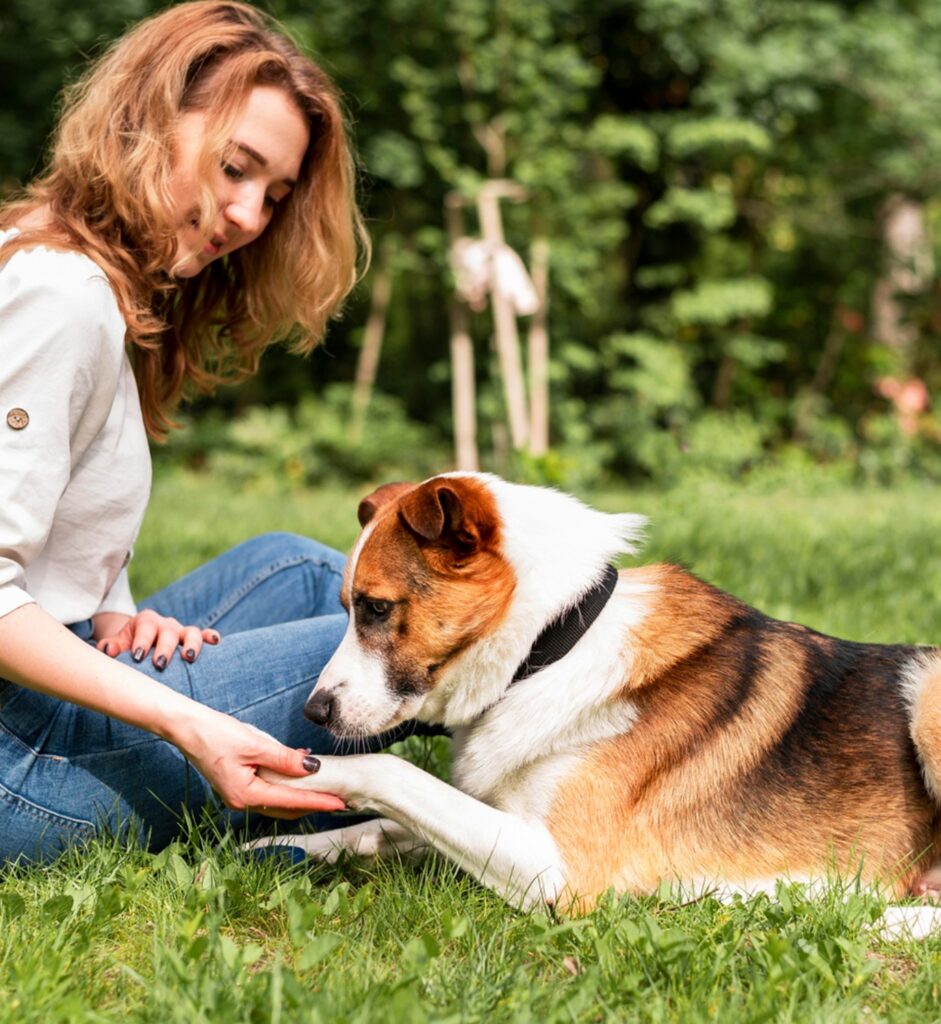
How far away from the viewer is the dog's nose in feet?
9.66

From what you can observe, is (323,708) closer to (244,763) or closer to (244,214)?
(244,763)

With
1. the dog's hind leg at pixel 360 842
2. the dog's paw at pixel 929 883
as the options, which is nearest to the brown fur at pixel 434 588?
the dog's hind leg at pixel 360 842

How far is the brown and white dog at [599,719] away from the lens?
2.90 meters

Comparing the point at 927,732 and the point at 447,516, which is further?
the point at 927,732

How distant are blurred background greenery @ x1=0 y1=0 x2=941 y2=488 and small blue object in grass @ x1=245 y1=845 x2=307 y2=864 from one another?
10029mm

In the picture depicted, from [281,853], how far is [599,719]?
911 millimetres

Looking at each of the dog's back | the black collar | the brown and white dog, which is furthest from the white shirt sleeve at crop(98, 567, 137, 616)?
the dog's back

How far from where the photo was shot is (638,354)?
49.6ft

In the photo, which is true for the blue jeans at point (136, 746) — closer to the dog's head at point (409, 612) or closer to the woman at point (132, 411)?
the woman at point (132, 411)

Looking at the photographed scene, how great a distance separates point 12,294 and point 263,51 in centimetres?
111

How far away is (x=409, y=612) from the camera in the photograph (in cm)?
299

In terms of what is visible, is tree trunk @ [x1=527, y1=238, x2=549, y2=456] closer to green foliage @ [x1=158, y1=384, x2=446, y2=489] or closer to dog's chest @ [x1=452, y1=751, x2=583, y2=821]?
green foliage @ [x1=158, y1=384, x2=446, y2=489]

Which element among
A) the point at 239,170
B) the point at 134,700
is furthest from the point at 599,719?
the point at 239,170

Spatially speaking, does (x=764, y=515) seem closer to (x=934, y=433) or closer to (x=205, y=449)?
(x=934, y=433)
